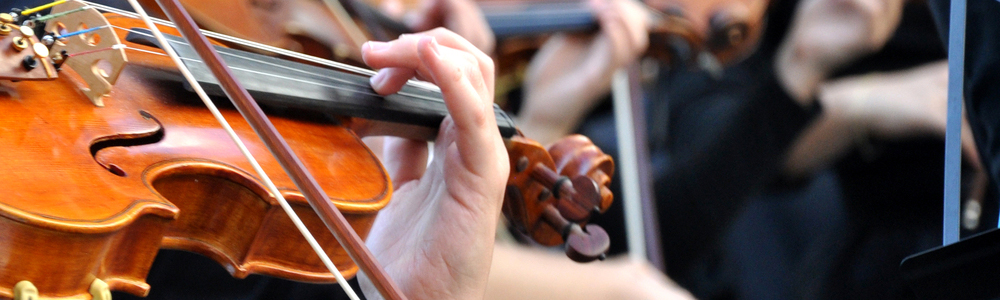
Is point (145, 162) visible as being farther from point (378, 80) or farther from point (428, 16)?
point (428, 16)

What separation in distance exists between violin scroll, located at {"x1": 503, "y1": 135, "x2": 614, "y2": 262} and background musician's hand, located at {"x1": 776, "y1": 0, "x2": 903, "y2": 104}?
111cm

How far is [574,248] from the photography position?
668 millimetres

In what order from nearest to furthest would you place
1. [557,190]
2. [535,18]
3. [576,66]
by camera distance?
[557,190] < [535,18] < [576,66]

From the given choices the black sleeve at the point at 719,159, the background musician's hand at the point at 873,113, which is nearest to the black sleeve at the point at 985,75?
the background musician's hand at the point at 873,113

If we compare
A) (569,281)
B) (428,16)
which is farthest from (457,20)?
(569,281)

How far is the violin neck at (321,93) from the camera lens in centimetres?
57

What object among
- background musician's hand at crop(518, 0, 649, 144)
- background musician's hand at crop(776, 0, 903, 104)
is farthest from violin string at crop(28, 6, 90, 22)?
background musician's hand at crop(776, 0, 903, 104)

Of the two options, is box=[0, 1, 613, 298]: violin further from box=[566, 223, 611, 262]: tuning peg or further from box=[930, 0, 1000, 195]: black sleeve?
box=[930, 0, 1000, 195]: black sleeve

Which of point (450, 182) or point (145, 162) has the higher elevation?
point (145, 162)

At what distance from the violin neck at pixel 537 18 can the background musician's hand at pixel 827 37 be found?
0.52 metres

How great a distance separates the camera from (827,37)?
1.69 m

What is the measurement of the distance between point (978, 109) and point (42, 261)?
64 centimetres

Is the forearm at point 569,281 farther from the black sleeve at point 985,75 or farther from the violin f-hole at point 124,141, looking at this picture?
the violin f-hole at point 124,141

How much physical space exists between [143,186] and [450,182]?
0.26 metres
